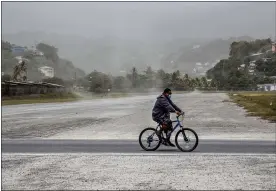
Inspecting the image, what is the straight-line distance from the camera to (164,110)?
13461mm

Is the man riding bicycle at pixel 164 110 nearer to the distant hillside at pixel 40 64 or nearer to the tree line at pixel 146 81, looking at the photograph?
the tree line at pixel 146 81

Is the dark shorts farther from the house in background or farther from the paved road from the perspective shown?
the house in background

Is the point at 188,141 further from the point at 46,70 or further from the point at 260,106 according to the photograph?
the point at 46,70

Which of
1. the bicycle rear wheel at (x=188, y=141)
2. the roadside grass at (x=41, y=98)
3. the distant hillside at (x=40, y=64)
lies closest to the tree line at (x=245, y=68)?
the roadside grass at (x=41, y=98)

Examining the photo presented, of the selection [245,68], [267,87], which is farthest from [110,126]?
[267,87]

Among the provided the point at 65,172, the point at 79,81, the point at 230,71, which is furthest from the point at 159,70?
the point at 65,172

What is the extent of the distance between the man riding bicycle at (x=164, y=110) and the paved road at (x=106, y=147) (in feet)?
2.72

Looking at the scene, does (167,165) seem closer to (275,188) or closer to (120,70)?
(275,188)

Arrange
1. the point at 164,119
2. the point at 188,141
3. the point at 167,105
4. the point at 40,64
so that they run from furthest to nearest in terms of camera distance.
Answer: the point at 40,64 < the point at 188,141 < the point at 164,119 < the point at 167,105

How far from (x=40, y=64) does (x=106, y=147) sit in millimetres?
103351

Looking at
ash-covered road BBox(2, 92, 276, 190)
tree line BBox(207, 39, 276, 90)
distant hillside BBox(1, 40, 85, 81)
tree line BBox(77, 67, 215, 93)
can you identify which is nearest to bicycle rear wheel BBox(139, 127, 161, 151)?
ash-covered road BBox(2, 92, 276, 190)

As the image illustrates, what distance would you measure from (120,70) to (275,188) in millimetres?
60457

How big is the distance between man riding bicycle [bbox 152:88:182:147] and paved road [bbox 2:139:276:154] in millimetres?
828

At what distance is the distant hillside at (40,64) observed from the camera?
314 feet
